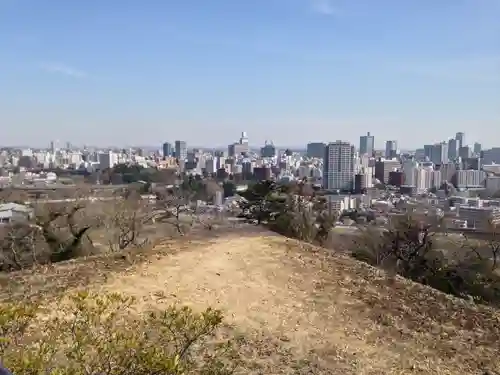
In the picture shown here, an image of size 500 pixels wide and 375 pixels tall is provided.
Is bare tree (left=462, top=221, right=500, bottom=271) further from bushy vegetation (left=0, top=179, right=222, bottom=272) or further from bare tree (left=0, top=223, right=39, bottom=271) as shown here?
bare tree (left=0, top=223, right=39, bottom=271)

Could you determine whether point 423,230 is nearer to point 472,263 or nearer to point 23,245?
point 472,263

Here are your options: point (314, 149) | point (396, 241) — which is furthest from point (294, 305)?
point (314, 149)

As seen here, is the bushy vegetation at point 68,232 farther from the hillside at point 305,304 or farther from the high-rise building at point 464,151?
the high-rise building at point 464,151

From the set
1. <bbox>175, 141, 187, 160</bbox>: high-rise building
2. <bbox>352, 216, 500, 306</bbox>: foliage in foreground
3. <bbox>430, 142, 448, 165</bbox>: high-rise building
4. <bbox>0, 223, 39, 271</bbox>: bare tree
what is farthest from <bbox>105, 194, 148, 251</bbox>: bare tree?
<bbox>175, 141, 187, 160</bbox>: high-rise building

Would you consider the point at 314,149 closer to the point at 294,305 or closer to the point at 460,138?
the point at 460,138

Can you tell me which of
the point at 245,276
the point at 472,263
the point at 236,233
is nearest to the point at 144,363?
the point at 245,276

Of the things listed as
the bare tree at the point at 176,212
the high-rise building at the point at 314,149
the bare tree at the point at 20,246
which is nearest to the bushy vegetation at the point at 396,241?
the bare tree at the point at 176,212
